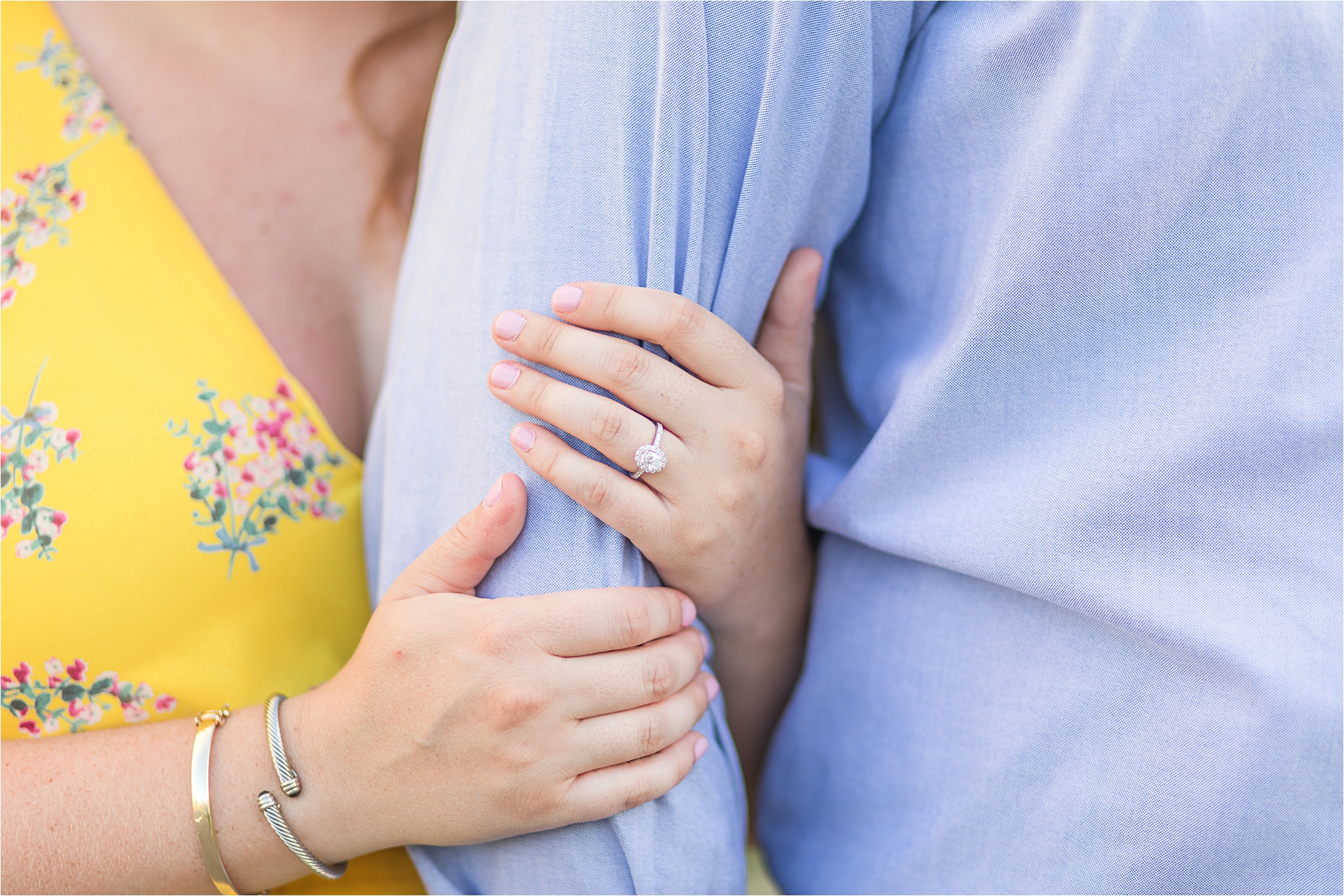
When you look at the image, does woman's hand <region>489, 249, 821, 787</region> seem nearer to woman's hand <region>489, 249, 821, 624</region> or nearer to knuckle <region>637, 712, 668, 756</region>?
woman's hand <region>489, 249, 821, 624</region>

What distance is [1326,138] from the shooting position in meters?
0.60

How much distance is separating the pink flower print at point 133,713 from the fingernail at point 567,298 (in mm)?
545

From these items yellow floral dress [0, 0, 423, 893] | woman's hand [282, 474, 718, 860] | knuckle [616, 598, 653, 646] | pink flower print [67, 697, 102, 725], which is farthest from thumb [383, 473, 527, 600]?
pink flower print [67, 697, 102, 725]

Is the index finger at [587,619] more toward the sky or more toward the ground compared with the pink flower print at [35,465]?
more toward the ground

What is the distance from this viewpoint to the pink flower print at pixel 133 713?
2.47 ft

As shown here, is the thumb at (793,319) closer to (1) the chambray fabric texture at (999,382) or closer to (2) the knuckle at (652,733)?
(1) the chambray fabric texture at (999,382)

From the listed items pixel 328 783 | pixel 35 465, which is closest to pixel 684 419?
pixel 328 783

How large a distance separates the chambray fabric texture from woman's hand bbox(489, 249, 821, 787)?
3 centimetres

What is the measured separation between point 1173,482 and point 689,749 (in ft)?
1.43

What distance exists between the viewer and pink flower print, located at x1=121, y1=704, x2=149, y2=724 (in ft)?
2.47

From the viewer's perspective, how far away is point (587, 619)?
636mm

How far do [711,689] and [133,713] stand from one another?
531 mm

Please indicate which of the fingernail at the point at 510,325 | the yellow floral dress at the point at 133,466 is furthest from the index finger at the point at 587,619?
the yellow floral dress at the point at 133,466

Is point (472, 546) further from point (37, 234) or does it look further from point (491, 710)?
point (37, 234)
